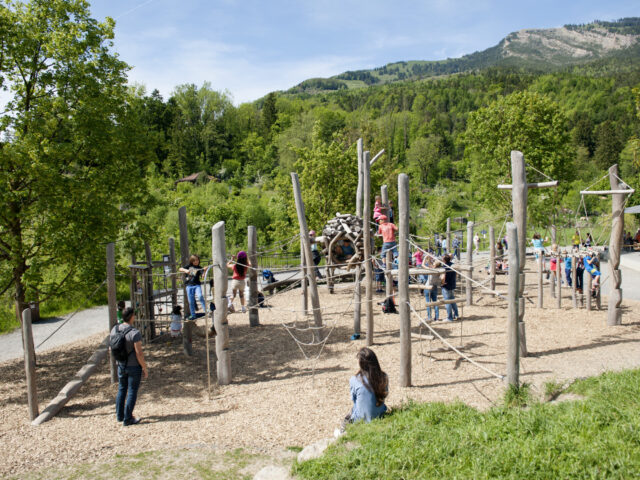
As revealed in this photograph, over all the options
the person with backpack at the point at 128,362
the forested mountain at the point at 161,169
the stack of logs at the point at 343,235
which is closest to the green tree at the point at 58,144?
the forested mountain at the point at 161,169

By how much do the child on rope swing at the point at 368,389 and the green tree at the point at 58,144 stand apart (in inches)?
227

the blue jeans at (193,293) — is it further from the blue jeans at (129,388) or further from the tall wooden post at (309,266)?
the blue jeans at (129,388)

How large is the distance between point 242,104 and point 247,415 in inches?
3589

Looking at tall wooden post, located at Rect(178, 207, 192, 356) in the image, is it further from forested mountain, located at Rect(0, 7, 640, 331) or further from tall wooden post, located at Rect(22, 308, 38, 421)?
tall wooden post, located at Rect(22, 308, 38, 421)

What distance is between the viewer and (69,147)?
26.4ft

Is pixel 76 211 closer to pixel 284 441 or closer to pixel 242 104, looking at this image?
pixel 284 441

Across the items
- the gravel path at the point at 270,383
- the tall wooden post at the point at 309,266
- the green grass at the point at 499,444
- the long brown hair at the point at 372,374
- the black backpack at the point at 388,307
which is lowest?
the gravel path at the point at 270,383

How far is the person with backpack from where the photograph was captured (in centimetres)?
654

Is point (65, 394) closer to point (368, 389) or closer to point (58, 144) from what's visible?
point (58, 144)

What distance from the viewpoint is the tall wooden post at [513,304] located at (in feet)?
19.9

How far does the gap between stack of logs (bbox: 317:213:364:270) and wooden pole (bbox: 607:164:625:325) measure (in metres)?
6.62

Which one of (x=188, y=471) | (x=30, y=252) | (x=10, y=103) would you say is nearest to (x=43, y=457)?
(x=188, y=471)

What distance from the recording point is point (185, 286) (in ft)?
34.5

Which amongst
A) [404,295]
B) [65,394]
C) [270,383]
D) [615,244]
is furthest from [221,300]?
[615,244]
